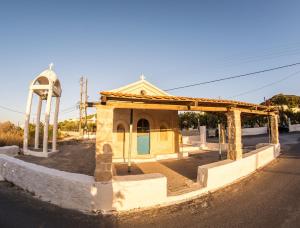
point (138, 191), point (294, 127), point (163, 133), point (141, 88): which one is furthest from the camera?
point (294, 127)

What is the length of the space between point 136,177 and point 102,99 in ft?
8.60

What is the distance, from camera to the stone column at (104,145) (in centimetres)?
628

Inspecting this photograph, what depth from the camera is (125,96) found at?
691 cm

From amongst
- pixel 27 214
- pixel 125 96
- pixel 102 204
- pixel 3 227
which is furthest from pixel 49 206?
pixel 125 96

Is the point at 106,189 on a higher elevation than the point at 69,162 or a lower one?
higher

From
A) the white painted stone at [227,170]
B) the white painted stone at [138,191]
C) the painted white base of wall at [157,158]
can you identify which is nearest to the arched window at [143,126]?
the painted white base of wall at [157,158]

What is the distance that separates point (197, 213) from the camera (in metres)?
6.17

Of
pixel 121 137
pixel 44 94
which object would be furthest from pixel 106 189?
pixel 44 94

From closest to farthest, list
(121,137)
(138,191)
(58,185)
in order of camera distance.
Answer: (138,191) → (58,185) → (121,137)

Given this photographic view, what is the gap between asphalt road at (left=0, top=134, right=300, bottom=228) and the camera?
18.1 feet

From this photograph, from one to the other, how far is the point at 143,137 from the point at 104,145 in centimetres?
834

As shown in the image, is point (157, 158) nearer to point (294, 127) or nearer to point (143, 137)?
point (143, 137)

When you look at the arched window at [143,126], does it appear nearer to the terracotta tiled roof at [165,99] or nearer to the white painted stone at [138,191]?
the terracotta tiled roof at [165,99]

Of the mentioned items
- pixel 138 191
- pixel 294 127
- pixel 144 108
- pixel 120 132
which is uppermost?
pixel 144 108
